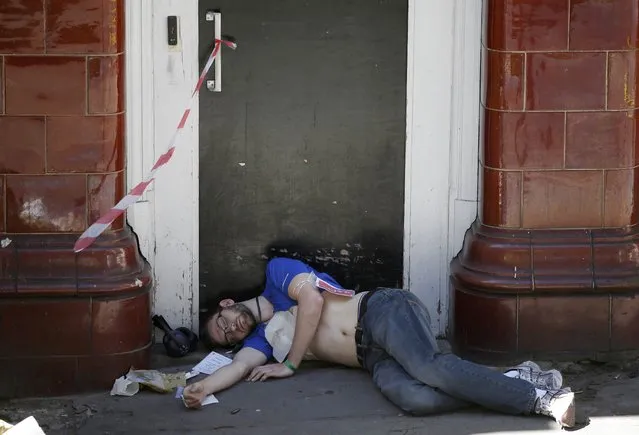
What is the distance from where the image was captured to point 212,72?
638 centimetres

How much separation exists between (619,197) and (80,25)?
8.54 feet

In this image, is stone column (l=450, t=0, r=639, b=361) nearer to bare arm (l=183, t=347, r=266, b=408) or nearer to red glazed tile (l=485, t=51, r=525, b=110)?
red glazed tile (l=485, t=51, r=525, b=110)

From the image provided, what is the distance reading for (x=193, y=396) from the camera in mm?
5773

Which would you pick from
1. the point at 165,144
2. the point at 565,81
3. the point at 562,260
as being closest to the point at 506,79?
the point at 565,81

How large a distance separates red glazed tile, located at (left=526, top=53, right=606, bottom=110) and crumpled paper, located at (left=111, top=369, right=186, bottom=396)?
2067 mm

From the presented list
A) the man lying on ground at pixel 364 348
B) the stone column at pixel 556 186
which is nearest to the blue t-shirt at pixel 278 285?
the man lying on ground at pixel 364 348

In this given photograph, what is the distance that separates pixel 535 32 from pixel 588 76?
1.06 feet

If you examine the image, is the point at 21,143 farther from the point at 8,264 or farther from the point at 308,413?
the point at 308,413

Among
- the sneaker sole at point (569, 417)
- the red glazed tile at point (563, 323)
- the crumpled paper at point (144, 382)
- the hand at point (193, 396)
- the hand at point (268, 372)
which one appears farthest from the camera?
the red glazed tile at point (563, 323)

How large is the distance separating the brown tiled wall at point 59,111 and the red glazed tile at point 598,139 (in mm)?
2085

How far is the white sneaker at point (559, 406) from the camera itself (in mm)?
5469

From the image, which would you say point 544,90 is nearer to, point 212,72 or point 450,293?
point 450,293

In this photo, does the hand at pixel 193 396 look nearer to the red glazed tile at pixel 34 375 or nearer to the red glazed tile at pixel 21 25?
the red glazed tile at pixel 34 375

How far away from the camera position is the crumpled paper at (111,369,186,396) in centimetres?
599
